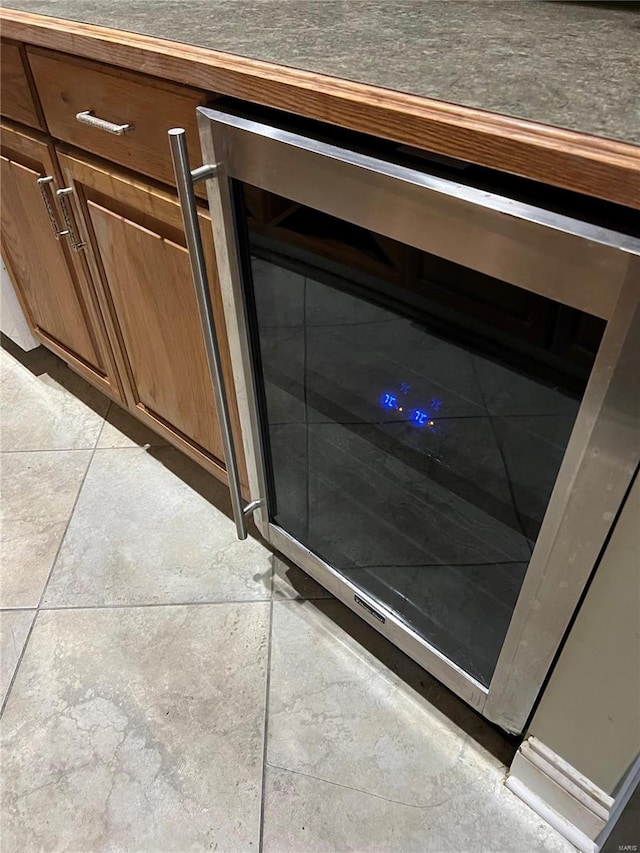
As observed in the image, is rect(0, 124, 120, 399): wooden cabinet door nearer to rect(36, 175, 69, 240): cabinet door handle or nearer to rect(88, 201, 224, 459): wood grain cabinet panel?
rect(36, 175, 69, 240): cabinet door handle

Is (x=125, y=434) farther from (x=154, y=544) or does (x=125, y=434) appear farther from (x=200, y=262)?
(x=200, y=262)

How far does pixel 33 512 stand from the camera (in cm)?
136

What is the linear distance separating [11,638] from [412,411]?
0.84 meters

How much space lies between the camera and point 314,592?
119cm

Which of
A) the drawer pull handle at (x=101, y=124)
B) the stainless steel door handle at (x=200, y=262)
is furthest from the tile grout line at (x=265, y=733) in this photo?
the drawer pull handle at (x=101, y=124)

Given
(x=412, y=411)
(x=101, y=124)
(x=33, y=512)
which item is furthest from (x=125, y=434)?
(x=412, y=411)

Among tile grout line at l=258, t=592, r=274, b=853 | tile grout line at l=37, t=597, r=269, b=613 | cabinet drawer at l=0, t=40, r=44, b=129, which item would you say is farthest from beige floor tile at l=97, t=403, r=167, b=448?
cabinet drawer at l=0, t=40, r=44, b=129

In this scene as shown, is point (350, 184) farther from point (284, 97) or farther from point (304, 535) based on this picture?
point (304, 535)

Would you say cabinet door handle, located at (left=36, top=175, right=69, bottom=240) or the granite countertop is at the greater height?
the granite countertop

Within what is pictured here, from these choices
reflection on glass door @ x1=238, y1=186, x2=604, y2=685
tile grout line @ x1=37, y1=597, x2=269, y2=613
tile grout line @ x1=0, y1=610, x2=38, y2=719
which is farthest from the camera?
tile grout line @ x1=37, y1=597, x2=269, y2=613

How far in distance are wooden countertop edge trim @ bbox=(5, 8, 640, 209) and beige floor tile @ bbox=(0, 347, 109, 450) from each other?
3.11ft

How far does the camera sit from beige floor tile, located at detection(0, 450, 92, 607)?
1.23 meters

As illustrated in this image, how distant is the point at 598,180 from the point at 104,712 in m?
1.01

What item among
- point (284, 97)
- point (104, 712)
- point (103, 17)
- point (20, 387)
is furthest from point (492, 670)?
point (20, 387)
